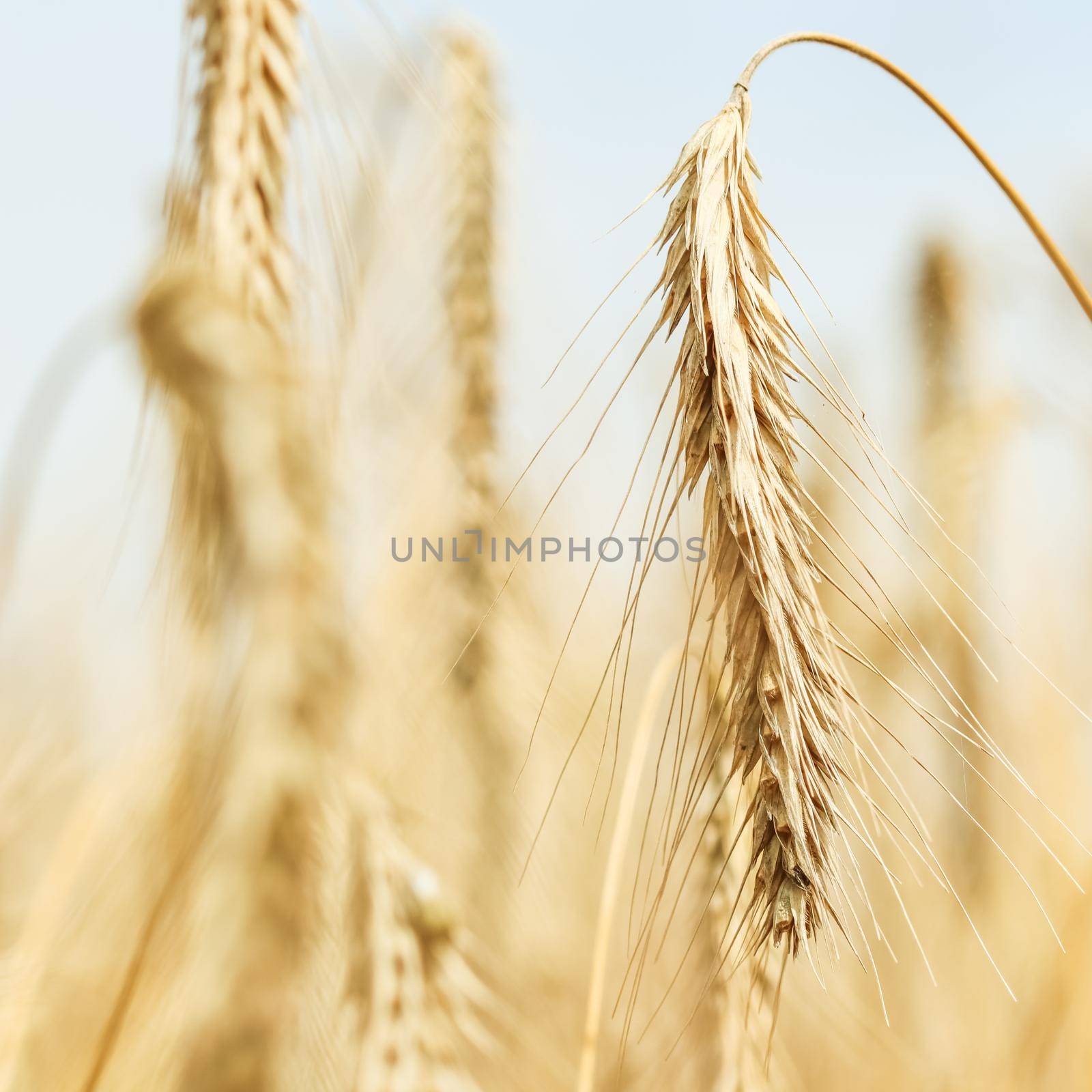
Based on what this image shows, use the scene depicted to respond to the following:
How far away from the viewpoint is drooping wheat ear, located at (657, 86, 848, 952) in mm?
433

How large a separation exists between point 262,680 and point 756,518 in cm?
25

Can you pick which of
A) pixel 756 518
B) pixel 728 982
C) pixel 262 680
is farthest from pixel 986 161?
pixel 728 982

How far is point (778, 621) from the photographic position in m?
0.44

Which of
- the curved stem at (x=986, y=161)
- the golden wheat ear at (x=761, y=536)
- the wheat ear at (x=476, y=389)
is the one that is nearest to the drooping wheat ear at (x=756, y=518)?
the golden wheat ear at (x=761, y=536)

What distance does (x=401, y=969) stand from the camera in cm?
71

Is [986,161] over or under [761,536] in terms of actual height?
over

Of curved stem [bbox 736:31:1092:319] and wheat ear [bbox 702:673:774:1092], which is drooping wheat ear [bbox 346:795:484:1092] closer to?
wheat ear [bbox 702:673:774:1092]

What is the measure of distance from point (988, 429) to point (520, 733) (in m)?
0.89

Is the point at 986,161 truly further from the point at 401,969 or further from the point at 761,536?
the point at 401,969

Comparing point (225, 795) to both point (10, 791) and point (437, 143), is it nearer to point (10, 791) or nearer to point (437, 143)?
point (10, 791)

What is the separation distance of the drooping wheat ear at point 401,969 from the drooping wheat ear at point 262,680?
23cm

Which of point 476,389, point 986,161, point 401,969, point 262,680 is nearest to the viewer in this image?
point 262,680

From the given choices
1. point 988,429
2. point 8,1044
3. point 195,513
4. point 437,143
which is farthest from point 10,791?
point 988,429

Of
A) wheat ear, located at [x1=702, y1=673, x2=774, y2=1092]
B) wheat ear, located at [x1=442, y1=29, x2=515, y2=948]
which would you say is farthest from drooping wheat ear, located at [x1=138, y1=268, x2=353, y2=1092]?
wheat ear, located at [x1=442, y1=29, x2=515, y2=948]
